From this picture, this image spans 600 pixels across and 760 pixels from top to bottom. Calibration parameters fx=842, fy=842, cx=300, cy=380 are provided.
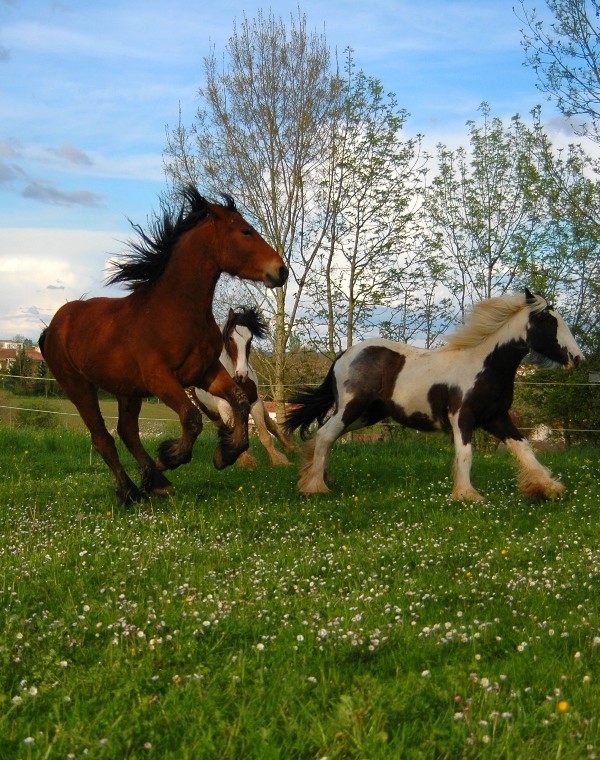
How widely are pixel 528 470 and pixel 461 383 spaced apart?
125cm

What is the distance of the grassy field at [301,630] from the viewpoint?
323 centimetres

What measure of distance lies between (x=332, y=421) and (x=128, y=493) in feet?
8.57

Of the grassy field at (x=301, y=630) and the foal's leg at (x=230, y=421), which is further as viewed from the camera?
the foal's leg at (x=230, y=421)

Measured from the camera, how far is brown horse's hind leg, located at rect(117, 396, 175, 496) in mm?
9359

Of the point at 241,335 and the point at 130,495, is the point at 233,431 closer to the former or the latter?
the point at 130,495

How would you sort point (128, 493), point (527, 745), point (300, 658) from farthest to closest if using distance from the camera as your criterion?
point (128, 493), point (300, 658), point (527, 745)

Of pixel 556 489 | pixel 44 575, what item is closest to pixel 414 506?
pixel 556 489

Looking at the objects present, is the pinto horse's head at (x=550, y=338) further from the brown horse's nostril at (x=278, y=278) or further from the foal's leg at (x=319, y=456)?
the brown horse's nostril at (x=278, y=278)

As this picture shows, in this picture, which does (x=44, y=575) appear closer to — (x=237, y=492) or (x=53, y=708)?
(x=53, y=708)

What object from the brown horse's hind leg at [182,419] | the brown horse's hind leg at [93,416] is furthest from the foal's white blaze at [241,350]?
the brown horse's hind leg at [182,419]

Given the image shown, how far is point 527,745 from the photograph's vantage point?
3.11m

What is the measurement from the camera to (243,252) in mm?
8617

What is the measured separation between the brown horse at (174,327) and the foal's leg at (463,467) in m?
2.50

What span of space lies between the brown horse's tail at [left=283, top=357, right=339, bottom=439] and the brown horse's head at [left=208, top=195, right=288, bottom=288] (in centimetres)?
275
